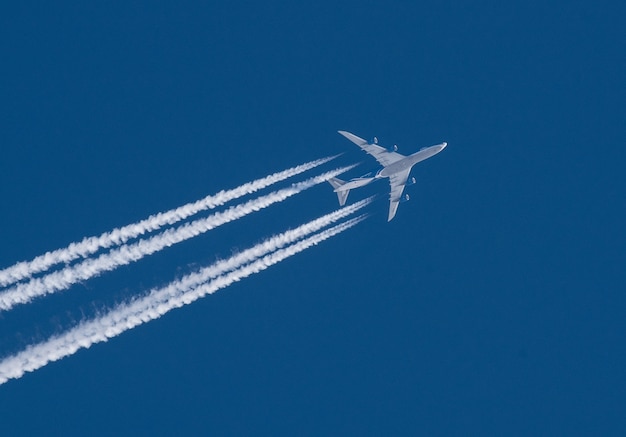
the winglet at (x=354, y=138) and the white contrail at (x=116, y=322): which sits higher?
the winglet at (x=354, y=138)

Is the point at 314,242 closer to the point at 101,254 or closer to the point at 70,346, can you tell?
the point at 101,254

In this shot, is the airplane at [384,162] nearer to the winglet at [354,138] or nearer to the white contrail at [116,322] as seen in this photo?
the winglet at [354,138]

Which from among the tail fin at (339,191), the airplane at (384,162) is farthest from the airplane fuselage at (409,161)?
the tail fin at (339,191)

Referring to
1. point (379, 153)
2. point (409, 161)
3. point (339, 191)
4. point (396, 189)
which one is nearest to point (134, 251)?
point (339, 191)

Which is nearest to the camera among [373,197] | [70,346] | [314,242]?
[70,346]

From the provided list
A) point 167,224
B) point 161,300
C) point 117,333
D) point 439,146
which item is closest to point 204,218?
point 167,224
